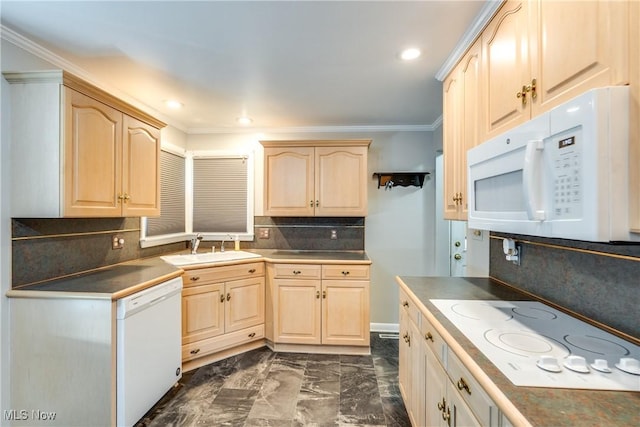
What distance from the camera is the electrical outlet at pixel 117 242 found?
92.5 inches

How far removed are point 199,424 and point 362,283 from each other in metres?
1.66

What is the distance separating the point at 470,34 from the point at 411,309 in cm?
163

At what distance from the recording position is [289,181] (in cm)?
306

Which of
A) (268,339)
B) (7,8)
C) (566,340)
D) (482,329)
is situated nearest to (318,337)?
(268,339)

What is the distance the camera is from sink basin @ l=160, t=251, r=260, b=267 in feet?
8.48

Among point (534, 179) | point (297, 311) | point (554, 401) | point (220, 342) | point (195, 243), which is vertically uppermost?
point (534, 179)

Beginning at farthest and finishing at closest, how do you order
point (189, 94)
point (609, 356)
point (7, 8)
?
point (189, 94), point (7, 8), point (609, 356)

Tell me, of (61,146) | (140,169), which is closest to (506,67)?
(61,146)

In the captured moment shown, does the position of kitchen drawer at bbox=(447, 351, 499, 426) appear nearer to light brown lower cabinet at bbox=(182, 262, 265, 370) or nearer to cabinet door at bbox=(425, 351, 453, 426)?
cabinet door at bbox=(425, 351, 453, 426)

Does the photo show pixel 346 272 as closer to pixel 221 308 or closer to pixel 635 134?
pixel 221 308

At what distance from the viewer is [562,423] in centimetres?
63

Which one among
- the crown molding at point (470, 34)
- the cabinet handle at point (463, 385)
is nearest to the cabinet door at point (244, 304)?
the cabinet handle at point (463, 385)

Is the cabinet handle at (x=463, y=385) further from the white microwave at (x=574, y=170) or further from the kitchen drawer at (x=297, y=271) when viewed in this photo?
the kitchen drawer at (x=297, y=271)

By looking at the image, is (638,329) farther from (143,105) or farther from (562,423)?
(143,105)
